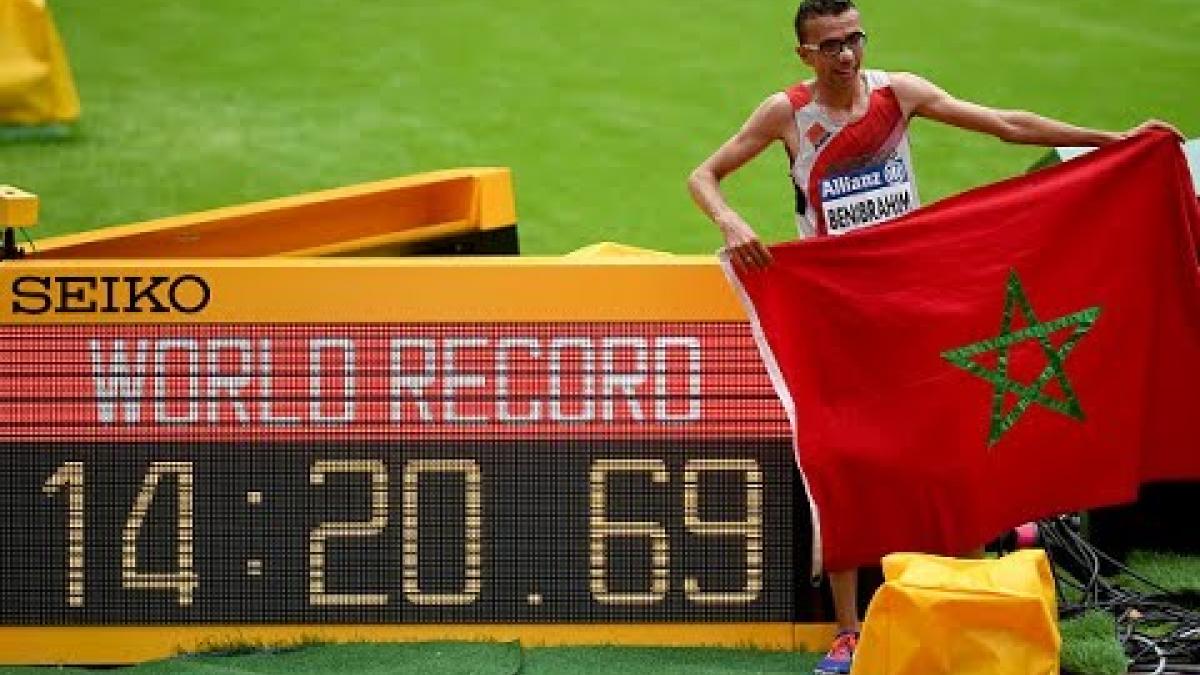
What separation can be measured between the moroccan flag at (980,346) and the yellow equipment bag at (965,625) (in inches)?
20.2

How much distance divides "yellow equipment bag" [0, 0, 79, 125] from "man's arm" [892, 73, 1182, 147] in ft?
24.5

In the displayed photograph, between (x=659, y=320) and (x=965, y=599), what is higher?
(x=659, y=320)

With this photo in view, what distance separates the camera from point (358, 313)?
313 inches

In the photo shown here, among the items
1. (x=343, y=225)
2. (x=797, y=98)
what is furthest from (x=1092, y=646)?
(x=343, y=225)

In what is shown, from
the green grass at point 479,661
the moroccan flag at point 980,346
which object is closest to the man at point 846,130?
the moroccan flag at point 980,346

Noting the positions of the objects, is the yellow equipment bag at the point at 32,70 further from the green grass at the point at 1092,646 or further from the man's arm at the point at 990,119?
the green grass at the point at 1092,646

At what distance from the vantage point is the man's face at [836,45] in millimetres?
7973

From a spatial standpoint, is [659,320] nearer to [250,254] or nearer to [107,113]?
[250,254]

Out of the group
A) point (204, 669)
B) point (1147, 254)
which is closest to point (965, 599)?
point (1147, 254)

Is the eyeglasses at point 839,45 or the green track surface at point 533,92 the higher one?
the green track surface at point 533,92

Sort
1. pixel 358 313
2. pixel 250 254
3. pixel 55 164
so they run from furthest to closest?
1. pixel 55 164
2. pixel 250 254
3. pixel 358 313

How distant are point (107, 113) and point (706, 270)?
8.33 meters

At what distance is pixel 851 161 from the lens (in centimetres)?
811

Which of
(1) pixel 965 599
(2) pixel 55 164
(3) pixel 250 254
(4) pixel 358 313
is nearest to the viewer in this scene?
(1) pixel 965 599
